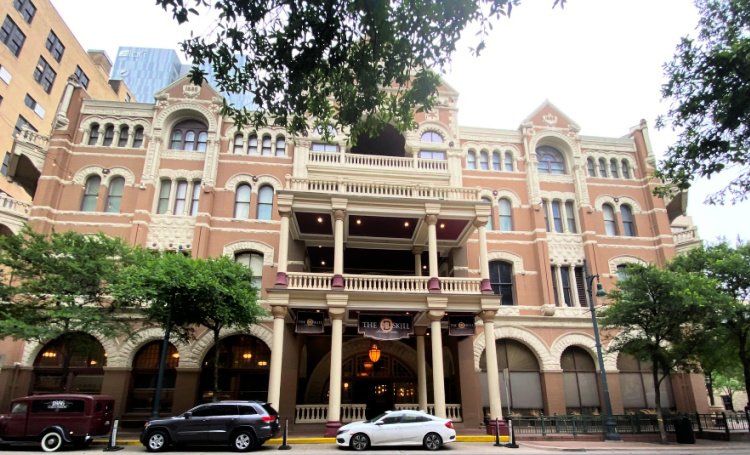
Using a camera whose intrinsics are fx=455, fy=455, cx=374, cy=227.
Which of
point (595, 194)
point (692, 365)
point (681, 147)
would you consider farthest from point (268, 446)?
point (595, 194)

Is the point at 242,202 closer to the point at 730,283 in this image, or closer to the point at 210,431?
the point at 210,431

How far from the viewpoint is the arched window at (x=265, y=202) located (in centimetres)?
2552

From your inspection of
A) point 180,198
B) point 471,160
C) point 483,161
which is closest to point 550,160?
point 483,161

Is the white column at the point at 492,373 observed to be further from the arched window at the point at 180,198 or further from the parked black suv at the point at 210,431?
the arched window at the point at 180,198

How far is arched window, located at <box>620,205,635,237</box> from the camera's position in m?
28.0

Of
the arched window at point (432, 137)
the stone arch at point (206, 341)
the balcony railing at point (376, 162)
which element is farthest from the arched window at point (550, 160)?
the stone arch at point (206, 341)

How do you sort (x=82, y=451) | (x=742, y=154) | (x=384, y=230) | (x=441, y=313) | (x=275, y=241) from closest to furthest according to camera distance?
1. (x=742, y=154)
2. (x=82, y=451)
3. (x=441, y=313)
4. (x=384, y=230)
5. (x=275, y=241)

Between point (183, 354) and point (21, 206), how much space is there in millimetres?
11937

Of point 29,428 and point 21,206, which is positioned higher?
point 21,206

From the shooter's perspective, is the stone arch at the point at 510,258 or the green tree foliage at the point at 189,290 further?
the stone arch at the point at 510,258

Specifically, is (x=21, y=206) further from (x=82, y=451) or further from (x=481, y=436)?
(x=481, y=436)

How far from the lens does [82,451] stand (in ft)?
47.4

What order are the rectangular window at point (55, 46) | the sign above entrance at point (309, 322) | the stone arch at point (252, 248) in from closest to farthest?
the sign above entrance at point (309, 322), the stone arch at point (252, 248), the rectangular window at point (55, 46)

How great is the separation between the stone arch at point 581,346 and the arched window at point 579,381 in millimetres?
440
